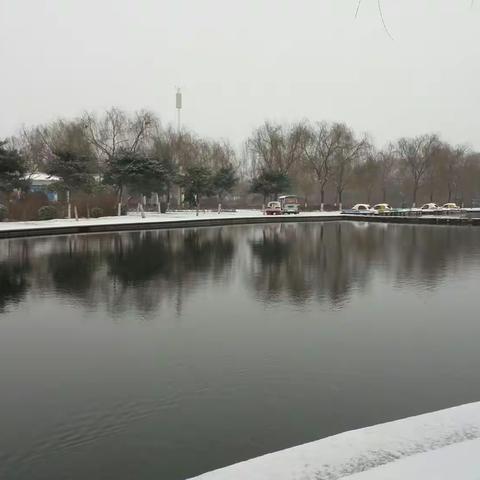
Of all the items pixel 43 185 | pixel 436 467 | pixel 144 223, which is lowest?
pixel 436 467

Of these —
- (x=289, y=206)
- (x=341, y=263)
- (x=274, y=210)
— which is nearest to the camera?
(x=341, y=263)

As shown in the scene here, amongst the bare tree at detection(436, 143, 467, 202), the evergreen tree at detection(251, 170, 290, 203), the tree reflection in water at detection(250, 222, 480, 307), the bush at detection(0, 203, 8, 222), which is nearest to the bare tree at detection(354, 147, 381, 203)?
the bare tree at detection(436, 143, 467, 202)

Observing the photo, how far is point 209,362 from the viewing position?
6.81 metres

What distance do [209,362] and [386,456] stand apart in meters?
3.14

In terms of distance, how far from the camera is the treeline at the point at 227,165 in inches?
1743

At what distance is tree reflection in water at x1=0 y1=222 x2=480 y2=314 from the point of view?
11.6 m

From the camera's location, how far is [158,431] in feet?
16.3

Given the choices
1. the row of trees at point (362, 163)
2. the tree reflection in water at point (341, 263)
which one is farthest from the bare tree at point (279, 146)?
the tree reflection in water at point (341, 263)

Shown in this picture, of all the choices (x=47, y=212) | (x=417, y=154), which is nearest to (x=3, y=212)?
(x=47, y=212)

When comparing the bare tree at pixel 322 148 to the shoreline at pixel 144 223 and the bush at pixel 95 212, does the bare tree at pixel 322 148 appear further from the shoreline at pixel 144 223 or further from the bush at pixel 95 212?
the bush at pixel 95 212

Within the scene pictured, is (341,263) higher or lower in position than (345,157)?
lower

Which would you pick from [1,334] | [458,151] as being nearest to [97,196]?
[1,334]

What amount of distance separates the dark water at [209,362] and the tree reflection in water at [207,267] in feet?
0.39

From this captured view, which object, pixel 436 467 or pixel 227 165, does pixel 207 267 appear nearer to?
pixel 436 467
